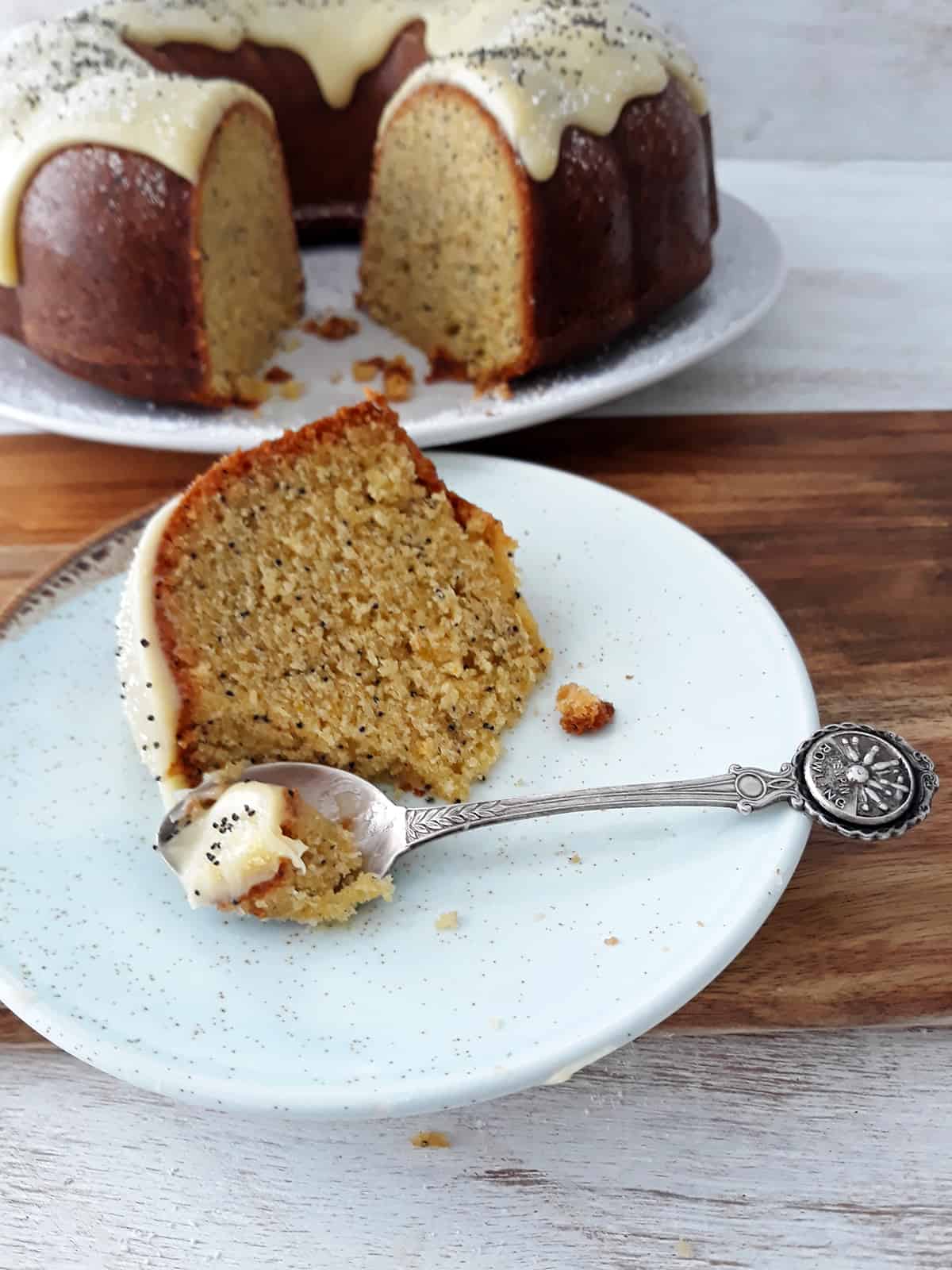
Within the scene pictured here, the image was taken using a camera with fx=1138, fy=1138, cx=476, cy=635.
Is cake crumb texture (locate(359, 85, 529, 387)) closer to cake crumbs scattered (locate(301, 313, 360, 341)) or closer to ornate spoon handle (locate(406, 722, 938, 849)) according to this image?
cake crumbs scattered (locate(301, 313, 360, 341))

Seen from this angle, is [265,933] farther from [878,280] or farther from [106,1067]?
[878,280]

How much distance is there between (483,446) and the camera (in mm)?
1953

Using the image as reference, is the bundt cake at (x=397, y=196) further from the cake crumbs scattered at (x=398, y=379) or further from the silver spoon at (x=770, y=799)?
the silver spoon at (x=770, y=799)

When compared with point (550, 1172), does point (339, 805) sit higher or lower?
higher

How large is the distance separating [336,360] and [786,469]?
0.87 m

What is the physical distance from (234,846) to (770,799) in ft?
1.56

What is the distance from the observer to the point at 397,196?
2.17m

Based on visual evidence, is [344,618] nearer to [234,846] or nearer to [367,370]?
[234,846]

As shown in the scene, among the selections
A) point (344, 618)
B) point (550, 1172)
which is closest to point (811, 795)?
point (550, 1172)

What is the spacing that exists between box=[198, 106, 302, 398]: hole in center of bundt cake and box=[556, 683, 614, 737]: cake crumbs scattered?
3.34 feet

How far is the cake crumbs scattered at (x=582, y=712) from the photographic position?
3.83 feet

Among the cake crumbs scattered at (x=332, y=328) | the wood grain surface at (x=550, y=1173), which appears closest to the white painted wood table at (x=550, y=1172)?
the wood grain surface at (x=550, y=1173)

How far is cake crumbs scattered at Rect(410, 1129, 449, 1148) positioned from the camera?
0.98 m

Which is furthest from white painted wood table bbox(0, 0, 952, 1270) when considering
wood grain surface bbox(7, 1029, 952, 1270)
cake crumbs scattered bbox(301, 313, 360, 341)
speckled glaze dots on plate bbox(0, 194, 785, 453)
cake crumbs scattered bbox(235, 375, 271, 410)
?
cake crumbs scattered bbox(301, 313, 360, 341)
